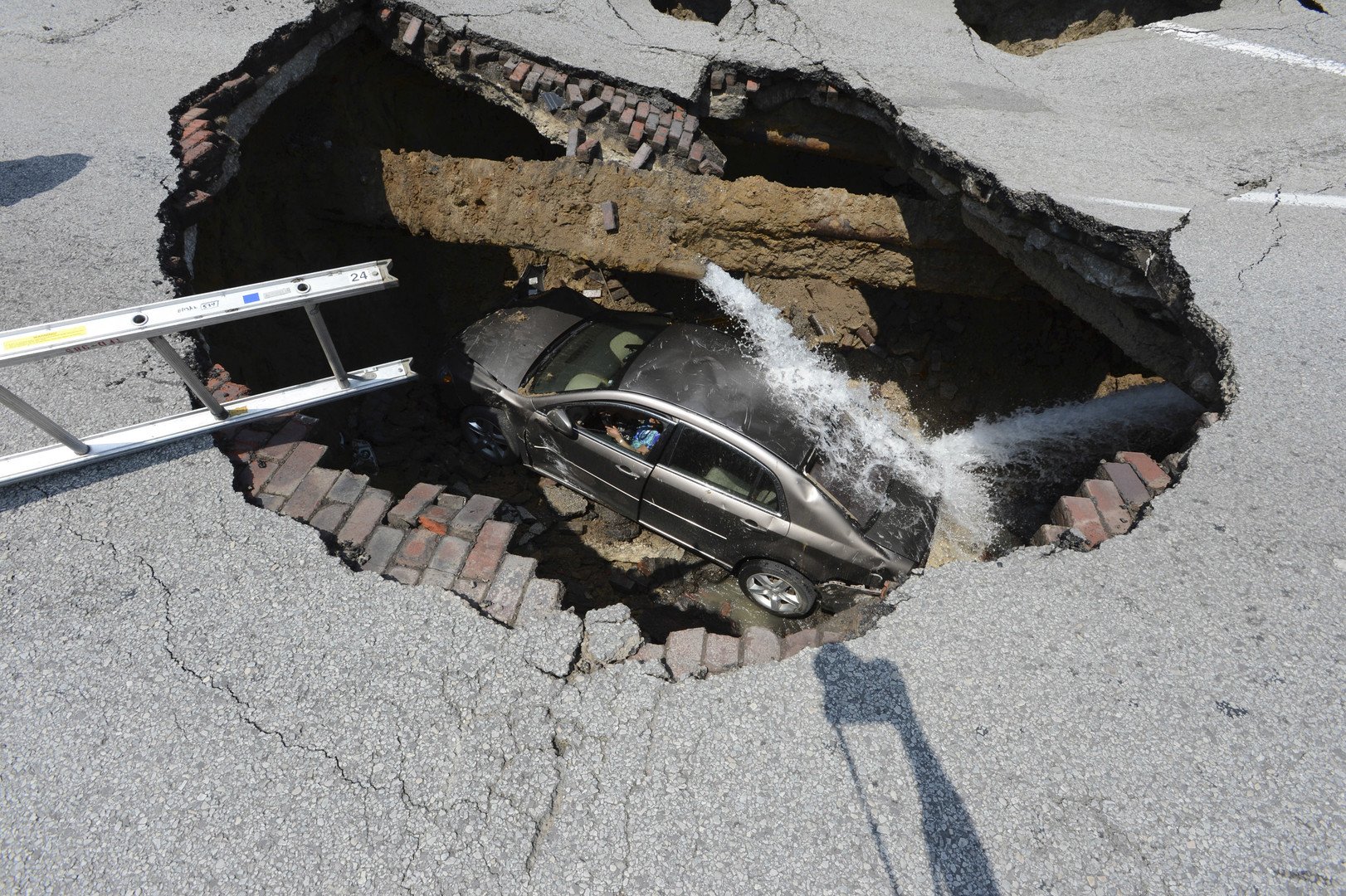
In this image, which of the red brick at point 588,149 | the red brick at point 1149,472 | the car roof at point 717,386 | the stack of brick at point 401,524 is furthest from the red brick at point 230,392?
the red brick at point 1149,472

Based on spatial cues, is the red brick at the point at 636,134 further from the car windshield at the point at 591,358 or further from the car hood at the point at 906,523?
the car hood at the point at 906,523

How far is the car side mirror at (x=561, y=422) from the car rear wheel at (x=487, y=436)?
2.18 feet

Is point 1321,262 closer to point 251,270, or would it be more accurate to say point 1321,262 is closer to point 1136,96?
point 1136,96

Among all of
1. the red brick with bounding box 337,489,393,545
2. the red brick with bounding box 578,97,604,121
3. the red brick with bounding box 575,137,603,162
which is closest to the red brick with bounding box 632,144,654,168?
the red brick with bounding box 575,137,603,162

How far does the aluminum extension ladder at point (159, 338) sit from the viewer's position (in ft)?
9.34

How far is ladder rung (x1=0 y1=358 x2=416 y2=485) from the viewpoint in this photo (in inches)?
123

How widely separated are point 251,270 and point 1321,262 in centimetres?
825

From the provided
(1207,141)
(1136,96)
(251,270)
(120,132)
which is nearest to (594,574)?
(251,270)

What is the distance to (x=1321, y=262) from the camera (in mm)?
3918

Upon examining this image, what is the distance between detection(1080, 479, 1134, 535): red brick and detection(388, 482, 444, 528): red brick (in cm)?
344

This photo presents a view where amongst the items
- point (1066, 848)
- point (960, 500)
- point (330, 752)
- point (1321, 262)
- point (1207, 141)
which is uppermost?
point (1207, 141)

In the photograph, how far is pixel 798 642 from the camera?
2846 mm

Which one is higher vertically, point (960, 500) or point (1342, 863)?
point (1342, 863)

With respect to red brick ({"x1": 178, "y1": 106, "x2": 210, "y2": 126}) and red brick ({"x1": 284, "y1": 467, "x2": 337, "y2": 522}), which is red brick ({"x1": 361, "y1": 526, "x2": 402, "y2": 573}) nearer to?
red brick ({"x1": 284, "y1": 467, "x2": 337, "y2": 522})
